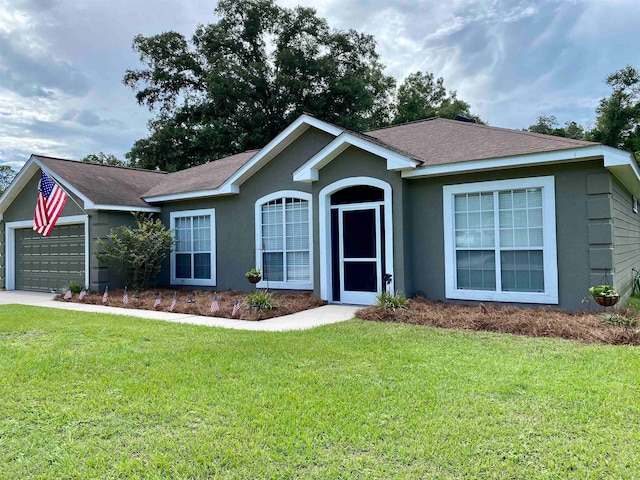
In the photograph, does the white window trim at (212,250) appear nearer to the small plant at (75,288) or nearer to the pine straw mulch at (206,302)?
the pine straw mulch at (206,302)

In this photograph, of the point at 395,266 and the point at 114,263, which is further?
the point at 114,263

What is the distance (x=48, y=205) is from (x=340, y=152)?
9.12 meters

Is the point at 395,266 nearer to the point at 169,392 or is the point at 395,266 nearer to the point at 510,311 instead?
the point at 510,311

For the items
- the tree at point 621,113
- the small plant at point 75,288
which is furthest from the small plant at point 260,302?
the tree at point 621,113

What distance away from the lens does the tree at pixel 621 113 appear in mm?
31984

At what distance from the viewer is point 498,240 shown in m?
8.91

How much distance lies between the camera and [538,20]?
50.3 feet

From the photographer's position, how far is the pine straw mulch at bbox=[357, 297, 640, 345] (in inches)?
258

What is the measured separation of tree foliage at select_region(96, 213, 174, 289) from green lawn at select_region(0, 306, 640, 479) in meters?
6.24

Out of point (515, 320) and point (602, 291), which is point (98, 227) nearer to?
point (515, 320)

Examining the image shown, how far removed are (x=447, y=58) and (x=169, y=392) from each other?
65.8ft

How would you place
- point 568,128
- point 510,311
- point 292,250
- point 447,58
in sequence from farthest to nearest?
point 568,128 < point 447,58 < point 292,250 < point 510,311

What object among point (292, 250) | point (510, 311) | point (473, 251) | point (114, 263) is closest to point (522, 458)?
point (510, 311)

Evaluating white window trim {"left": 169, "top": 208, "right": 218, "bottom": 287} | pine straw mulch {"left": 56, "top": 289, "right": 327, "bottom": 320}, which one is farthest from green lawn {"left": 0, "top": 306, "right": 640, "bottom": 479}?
white window trim {"left": 169, "top": 208, "right": 218, "bottom": 287}
